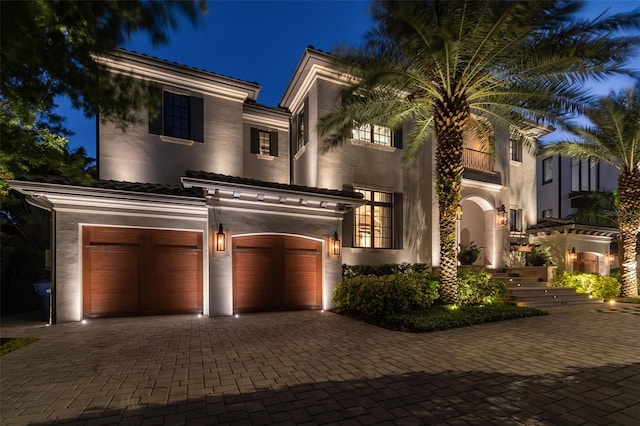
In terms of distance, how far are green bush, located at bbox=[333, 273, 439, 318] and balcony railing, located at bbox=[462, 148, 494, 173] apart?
8166mm

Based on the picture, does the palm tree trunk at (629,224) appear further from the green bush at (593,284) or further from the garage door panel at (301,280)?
the garage door panel at (301,280)

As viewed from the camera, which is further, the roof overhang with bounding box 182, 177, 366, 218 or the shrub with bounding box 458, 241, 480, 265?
the shrub with bounding box 458, 241, 480, 265

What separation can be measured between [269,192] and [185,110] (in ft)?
20.3

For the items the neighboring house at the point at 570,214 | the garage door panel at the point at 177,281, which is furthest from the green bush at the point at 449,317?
the neighboring house at the point at 570,214

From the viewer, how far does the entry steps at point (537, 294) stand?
40.0ft

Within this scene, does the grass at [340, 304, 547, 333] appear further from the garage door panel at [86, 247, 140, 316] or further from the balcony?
the balcony

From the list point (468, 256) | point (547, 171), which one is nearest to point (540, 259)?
point (468, 256)

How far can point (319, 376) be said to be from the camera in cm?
502

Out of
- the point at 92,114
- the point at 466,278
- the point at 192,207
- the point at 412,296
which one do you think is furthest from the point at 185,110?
the point at 466,278

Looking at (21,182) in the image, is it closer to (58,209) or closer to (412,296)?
(58,209)

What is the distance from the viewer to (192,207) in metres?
10.5

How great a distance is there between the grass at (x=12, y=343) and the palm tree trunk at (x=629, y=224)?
22215mm

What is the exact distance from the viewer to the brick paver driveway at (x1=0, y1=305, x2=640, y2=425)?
384 cm

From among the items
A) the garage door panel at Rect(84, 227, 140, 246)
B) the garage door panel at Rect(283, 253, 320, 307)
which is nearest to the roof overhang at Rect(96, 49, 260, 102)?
the garage door panel at Rect(84, 227, 140, 246)
